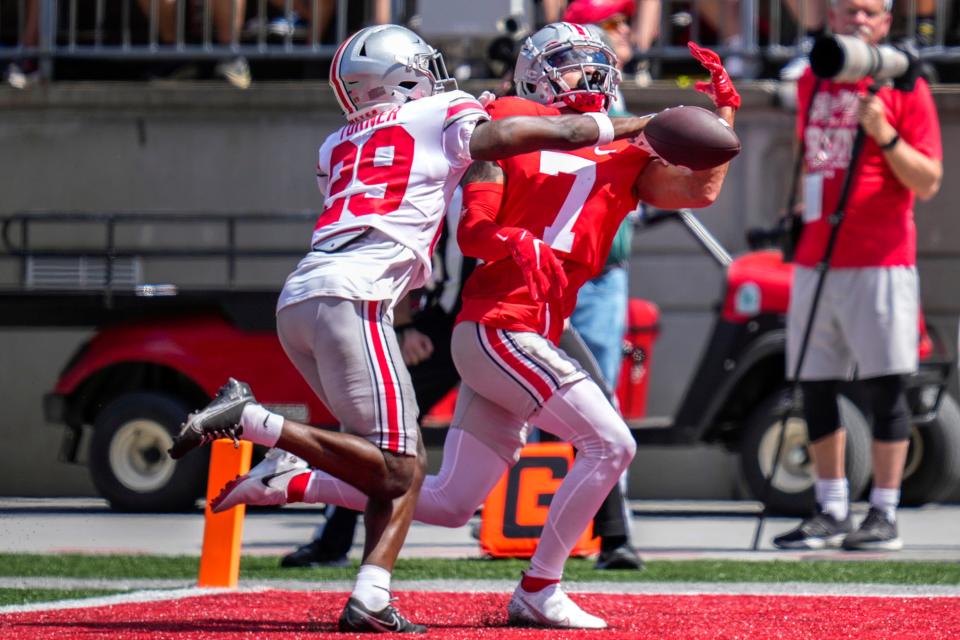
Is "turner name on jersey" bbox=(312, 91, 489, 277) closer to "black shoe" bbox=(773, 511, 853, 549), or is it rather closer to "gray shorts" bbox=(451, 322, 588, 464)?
"gray shorts" bbox=(451, 322, 588, 464)

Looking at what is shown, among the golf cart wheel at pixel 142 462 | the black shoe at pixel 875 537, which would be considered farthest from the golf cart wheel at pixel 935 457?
the golf cart wheel at pixel 142 462

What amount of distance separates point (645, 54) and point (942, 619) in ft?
24.0

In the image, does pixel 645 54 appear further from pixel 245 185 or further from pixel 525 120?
pixel 525 120

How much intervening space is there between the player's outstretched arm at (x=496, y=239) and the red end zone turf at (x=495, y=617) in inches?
37.6

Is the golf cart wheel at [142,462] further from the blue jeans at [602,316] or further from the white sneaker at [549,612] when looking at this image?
the white sneaker at [549,612]

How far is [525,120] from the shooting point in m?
4.97

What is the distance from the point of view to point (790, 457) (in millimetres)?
9680

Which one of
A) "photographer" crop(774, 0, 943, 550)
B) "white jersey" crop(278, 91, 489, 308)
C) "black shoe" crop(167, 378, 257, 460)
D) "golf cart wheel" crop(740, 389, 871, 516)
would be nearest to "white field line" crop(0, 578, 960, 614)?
"black shoe" crop(167, 378, 257, 460)

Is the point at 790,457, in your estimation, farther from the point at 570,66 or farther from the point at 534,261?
the point at 534,261

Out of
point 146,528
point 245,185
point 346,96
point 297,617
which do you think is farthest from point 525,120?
point 245,185

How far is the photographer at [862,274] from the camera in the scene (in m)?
8.22

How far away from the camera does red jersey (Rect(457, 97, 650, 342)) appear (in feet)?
17.5

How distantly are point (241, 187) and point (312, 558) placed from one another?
514cm

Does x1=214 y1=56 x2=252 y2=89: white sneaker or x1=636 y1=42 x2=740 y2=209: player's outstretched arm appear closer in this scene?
x1=636 y1=42 x2=740 y2=209: player's outstretched arm
